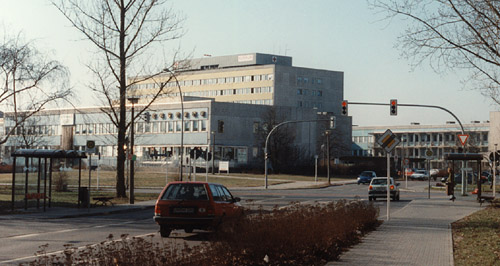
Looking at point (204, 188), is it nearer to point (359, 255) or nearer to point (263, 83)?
point (359, 255)

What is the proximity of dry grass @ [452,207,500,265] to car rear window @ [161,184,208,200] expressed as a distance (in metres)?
6.34

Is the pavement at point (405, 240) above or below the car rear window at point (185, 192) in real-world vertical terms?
below

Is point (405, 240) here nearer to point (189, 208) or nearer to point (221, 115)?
point (189, 208)

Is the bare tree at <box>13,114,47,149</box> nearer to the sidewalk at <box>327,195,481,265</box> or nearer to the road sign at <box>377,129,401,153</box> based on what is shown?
the road sign at <box>377,129,401,153</box>

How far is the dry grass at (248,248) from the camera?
960 centimetres

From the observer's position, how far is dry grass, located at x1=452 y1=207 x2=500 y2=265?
1316 cm

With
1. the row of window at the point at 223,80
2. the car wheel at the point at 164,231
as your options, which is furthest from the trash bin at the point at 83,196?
the row of window at the point at 223,80

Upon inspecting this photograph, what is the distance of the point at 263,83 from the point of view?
448 feet

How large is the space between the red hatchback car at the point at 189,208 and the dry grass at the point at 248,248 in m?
2.73

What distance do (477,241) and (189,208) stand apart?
275 inches

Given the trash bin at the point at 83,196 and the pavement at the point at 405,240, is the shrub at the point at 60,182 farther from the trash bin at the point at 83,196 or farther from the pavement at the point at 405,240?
the pavement at the point at 405,240

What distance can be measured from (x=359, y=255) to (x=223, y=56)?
136019mm

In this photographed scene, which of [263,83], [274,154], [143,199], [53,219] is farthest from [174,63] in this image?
[263,83]

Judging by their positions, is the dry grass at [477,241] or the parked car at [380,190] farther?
the parked car at [380,190]
